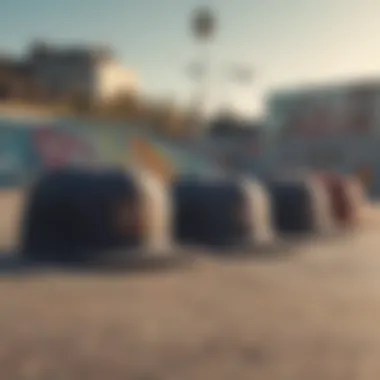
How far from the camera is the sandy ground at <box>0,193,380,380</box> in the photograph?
765 centimetres

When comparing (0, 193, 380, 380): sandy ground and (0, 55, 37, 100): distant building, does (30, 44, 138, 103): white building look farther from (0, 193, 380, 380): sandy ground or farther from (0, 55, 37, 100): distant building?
(0, 193, 380, 380): sandy ground

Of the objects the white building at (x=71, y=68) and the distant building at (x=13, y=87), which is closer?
the distant building at (x=13, y=87)

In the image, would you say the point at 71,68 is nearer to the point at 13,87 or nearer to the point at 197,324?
the point at 13,87

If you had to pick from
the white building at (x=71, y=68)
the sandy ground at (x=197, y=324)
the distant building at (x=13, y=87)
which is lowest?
the sandy ground at (x=197, y=324)

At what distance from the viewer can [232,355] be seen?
26.8 feet

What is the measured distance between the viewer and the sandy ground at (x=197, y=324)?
25.1 feet

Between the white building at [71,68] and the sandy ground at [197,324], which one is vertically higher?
the white building at [71,68]

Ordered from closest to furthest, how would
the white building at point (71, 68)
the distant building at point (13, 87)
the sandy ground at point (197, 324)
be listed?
the sandy ground at point (197, 324), the distant building at point (13, 87), the white building at point (71, 68)

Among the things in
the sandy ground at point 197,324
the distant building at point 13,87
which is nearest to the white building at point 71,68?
the distant building at point 13,87

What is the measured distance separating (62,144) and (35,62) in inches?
1531

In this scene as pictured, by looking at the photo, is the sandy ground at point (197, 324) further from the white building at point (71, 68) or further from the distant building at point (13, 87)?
the white building at point (71, 68)

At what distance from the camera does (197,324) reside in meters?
9.52

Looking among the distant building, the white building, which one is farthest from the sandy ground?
the white building

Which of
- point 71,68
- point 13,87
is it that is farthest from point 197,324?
point 71,68
